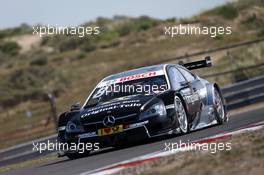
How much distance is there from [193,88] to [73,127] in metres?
2.53

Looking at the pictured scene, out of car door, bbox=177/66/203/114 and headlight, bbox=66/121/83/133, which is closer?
headlight, bbox=66/121/83/133

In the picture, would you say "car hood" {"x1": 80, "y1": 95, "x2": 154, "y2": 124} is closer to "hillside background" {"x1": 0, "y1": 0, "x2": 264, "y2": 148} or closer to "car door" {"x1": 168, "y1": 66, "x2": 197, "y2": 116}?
"car door" {"x1": 168, "y1": 66, "x2": 197, "y2": 116}

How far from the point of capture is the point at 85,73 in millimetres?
43625

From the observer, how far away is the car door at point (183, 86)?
13917 millimetres

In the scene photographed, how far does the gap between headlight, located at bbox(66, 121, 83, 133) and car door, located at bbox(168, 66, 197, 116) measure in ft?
5.65

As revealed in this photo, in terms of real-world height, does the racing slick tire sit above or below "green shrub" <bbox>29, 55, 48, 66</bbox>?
above

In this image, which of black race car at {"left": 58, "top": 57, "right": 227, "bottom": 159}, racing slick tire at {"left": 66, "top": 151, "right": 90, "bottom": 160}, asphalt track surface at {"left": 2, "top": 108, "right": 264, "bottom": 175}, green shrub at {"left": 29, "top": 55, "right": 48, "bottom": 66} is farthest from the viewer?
green shrub at {"left": 29, "top": 55, "right": 48, "bottom": 66}

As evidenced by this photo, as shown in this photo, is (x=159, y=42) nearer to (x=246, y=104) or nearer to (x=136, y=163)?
(x=246, y=104)

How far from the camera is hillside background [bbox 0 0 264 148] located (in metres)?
29.7

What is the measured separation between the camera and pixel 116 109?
12.9 meters

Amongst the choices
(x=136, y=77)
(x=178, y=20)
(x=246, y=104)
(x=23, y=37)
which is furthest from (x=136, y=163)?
(x=23, y=37)

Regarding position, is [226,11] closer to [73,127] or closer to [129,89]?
[129,89]

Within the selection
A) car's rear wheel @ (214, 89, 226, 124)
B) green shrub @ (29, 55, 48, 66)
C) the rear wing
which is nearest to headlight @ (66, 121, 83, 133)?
car's rear wheel @ (214, 89, 226, 124)

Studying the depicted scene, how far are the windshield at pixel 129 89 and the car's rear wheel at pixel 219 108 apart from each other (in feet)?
5.67
